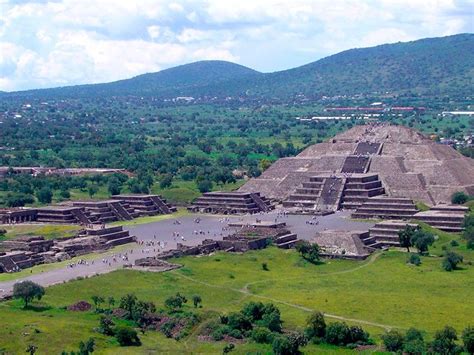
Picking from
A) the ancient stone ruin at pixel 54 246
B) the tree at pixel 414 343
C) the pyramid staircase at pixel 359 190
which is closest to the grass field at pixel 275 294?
the tree at pixel 414 343

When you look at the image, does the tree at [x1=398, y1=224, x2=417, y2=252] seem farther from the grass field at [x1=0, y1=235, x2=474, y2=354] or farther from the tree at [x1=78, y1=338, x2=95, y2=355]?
the tree at [x1=78, y1=338, x2=95, y2=355]

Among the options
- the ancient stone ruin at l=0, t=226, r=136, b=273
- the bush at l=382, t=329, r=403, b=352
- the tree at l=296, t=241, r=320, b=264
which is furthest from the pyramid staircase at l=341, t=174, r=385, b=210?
the bush at l=382, t=329, r=403, b=352

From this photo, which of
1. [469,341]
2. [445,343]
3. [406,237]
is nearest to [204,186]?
[406,237]

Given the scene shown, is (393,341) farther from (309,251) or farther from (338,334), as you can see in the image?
(309,251)

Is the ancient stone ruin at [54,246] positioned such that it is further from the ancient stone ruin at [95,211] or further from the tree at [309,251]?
the tree at [309,251]

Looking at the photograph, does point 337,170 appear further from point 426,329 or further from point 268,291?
point 426,329

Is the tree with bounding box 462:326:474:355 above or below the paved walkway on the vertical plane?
above

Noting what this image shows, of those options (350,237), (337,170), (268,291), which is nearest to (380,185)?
(337,170)
